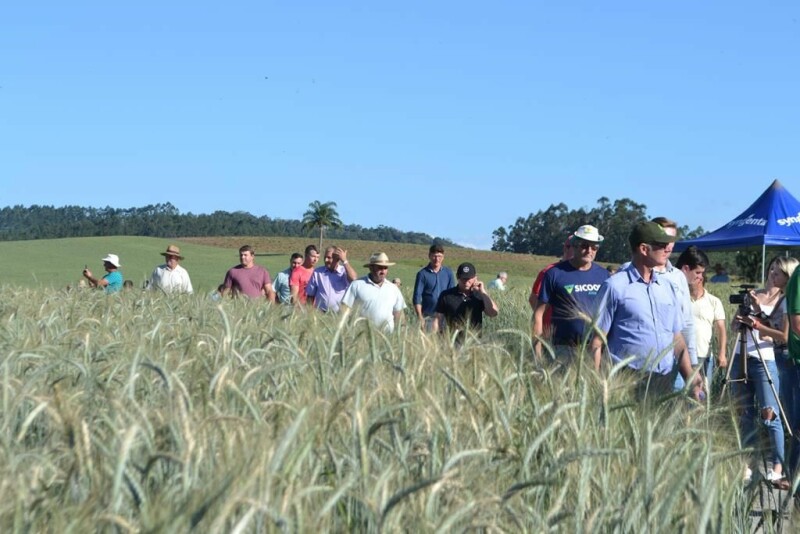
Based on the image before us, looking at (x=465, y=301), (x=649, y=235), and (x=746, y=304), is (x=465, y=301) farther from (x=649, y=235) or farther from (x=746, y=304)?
(x=649, y=235)

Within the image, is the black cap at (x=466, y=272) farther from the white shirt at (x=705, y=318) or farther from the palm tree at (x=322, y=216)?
the palm tree at (x=322, y=216)

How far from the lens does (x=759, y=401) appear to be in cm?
750

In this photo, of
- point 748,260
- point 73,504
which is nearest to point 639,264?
point 73,504

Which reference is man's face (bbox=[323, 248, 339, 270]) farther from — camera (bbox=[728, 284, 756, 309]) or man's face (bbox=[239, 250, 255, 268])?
camera (bbox=[728, 284, 756, 309])

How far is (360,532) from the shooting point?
2.39 metres

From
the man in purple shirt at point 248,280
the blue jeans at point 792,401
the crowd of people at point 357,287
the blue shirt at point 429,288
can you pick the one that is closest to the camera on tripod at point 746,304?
the blue jeans at point 792,401

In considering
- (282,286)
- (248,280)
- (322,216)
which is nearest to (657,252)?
(248,280)

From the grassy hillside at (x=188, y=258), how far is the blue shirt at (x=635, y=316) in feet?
63.7

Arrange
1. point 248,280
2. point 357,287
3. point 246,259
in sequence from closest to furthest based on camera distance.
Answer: point 357,287
point 248,280
point 246,259

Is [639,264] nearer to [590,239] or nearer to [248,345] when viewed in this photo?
[590,239]

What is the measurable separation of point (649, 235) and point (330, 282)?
5367 mm

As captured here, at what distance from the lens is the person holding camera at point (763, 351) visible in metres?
7.19

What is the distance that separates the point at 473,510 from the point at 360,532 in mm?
243

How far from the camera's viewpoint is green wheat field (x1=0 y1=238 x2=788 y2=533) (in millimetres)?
2074
